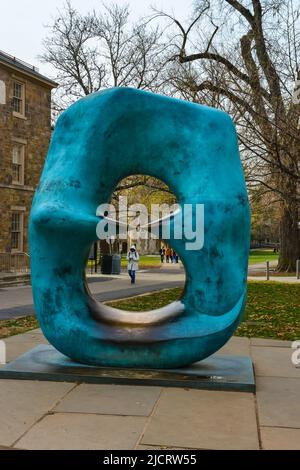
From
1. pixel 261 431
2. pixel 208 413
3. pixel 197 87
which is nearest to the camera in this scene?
pixel 261 431

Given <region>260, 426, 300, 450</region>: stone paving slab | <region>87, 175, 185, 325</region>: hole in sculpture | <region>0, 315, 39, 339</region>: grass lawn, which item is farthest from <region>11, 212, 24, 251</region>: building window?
<region>260, 426, 300, 450</region>: stone paving slab

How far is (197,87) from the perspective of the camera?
15.7 meters

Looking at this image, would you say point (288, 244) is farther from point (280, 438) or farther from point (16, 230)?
point (280, 438)

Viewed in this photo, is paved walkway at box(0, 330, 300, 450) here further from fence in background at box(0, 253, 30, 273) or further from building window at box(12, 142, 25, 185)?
building window at box(12, 142, 25, 185)

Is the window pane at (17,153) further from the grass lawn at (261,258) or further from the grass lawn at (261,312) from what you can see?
the grass lawn at (261,258)

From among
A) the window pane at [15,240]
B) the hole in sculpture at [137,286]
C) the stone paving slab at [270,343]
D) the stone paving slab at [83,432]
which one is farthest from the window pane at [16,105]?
the stone paving slab at [83,432]

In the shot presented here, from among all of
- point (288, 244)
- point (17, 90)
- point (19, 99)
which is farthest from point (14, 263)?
point (288, 244)

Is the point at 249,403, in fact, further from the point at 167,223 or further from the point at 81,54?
the point at 81,54

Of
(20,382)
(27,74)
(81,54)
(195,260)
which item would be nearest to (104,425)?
(20,382)

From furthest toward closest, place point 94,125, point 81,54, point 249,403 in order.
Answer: point 81,54
point 94,125
point 249,403

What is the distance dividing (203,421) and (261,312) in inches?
315

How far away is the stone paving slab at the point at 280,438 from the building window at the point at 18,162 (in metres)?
22.9

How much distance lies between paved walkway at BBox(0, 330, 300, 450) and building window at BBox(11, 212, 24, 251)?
806 inches
